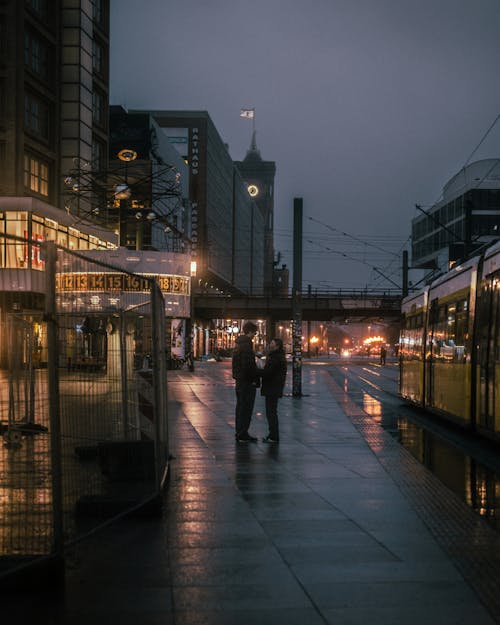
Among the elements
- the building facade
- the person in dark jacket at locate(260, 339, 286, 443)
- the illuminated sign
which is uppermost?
the building facade

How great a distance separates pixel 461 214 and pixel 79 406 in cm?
8890

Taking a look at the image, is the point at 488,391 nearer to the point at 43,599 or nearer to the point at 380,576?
the point at 380,576

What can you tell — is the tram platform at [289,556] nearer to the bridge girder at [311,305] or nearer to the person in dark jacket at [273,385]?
the person in dark jacket at [273,385]

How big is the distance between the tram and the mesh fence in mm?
6120

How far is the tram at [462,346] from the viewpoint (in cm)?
1336

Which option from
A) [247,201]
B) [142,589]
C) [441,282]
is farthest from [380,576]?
[247,201]

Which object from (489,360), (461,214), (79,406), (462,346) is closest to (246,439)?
(489,360)

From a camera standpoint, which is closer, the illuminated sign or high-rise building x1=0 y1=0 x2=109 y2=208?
the illuminated sign

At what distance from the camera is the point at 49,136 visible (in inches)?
2020

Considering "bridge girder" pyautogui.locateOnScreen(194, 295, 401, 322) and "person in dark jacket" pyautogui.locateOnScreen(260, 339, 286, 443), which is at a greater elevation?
"bridge girder" pyautogui.locateOnScreen(194, 295, 401, 322)

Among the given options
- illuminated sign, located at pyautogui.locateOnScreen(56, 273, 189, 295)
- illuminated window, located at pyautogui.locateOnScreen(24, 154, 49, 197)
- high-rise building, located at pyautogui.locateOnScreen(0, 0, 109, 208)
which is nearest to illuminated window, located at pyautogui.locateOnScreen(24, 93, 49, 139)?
high-rise building, located at pyautogui.locateOnScreen(0, 0, 109, 208)

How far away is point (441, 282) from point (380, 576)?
13.7 meters

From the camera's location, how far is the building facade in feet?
291

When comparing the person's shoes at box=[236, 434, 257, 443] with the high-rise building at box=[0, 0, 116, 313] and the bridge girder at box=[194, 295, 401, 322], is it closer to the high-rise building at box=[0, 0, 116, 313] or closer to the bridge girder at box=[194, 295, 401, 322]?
the high-rise building at box=[0, 0, 116, 313]
